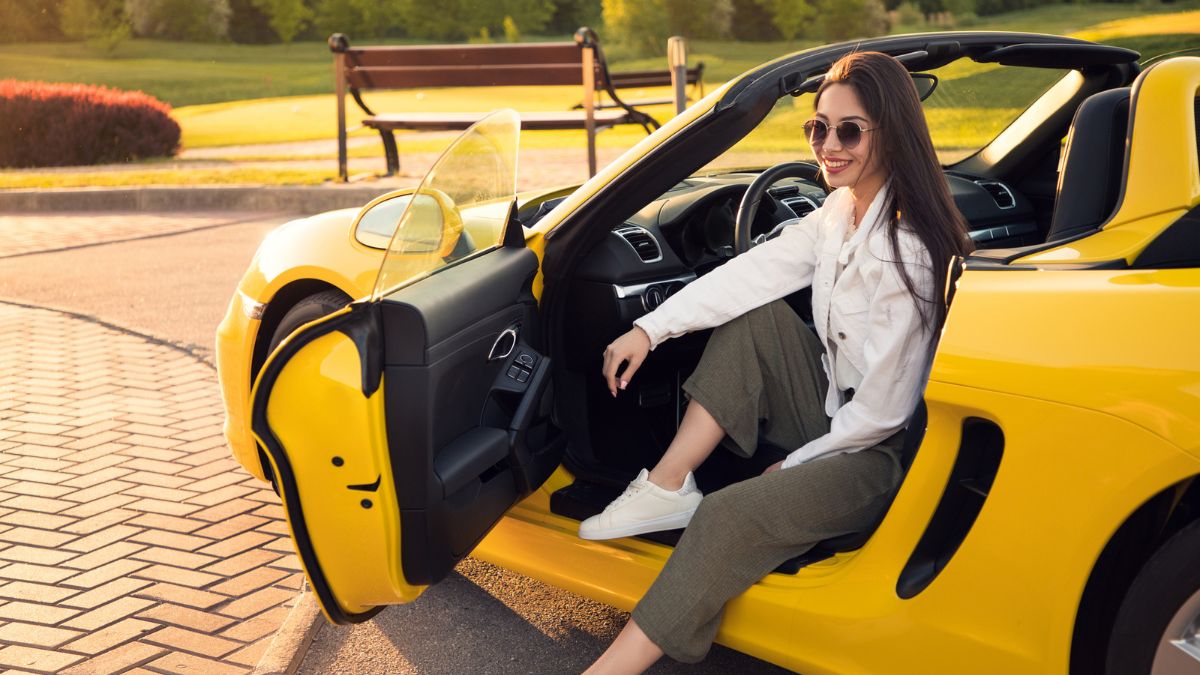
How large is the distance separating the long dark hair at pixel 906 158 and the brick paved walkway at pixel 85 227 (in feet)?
25.3

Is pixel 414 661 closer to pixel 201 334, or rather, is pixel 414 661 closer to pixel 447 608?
pixel 447 608

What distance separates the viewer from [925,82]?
3.18 m

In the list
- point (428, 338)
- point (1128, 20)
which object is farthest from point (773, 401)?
point (1128, 20)

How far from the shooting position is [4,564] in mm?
3594

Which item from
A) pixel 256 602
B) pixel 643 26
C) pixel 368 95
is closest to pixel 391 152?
pixel 256 602

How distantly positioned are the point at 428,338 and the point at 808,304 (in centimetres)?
137

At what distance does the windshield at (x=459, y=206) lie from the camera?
245 centimetres

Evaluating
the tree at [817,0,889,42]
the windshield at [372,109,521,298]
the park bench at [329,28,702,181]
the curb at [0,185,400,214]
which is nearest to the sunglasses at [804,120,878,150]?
the windshield at [372,109,521,298]

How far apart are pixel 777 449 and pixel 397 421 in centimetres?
102

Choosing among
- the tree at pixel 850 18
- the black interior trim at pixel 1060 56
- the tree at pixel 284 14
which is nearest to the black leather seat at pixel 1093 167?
the black interior trim at pixel 1060 56

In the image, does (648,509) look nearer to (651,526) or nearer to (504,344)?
(651,526)

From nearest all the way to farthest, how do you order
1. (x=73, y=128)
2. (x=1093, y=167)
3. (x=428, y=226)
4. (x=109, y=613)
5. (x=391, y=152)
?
(x=1093, y=167) → (x=428, y=226) → (x=109, y=613) → (x=391, y=152) → (x=73, y=128)

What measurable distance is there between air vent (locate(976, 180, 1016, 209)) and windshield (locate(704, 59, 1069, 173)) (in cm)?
18

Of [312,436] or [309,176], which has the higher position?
[312,436]
